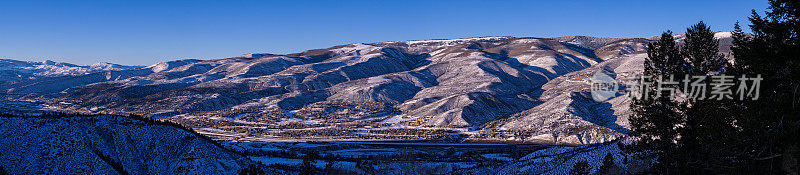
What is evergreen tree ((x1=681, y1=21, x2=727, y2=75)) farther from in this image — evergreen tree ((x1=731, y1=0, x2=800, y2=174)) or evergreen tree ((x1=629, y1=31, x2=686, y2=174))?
evergreen tree ((x1=731, y1=0, x2=800, y2=174))

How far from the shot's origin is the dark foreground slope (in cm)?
4647

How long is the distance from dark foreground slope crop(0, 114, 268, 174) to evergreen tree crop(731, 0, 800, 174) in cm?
4873

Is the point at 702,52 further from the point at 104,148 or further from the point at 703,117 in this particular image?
the point at 104,148

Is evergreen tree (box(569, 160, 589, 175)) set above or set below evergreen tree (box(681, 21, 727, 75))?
below

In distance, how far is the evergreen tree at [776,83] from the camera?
18141mm

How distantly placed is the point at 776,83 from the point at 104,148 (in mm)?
57921

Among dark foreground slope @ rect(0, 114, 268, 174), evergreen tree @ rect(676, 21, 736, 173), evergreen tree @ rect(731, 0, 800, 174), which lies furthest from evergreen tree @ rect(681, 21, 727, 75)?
dark foreground slope @ rect(0, 114, 268, 174)

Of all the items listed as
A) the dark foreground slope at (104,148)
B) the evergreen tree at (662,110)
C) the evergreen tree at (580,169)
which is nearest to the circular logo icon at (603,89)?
the evergreen tree at (580,169)

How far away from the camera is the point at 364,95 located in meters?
193

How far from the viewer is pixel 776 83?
Answer: 19.1 metres

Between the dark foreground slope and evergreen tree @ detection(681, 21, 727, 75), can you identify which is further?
the dark foreground slope

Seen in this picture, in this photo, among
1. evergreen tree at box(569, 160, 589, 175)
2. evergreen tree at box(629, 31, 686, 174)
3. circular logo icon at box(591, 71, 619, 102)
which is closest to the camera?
evergreen tree at box(629, 31, 686, 174)

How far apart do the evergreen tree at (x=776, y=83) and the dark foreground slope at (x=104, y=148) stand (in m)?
48.7

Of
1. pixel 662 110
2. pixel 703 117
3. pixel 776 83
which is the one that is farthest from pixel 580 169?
pixel 776 83
